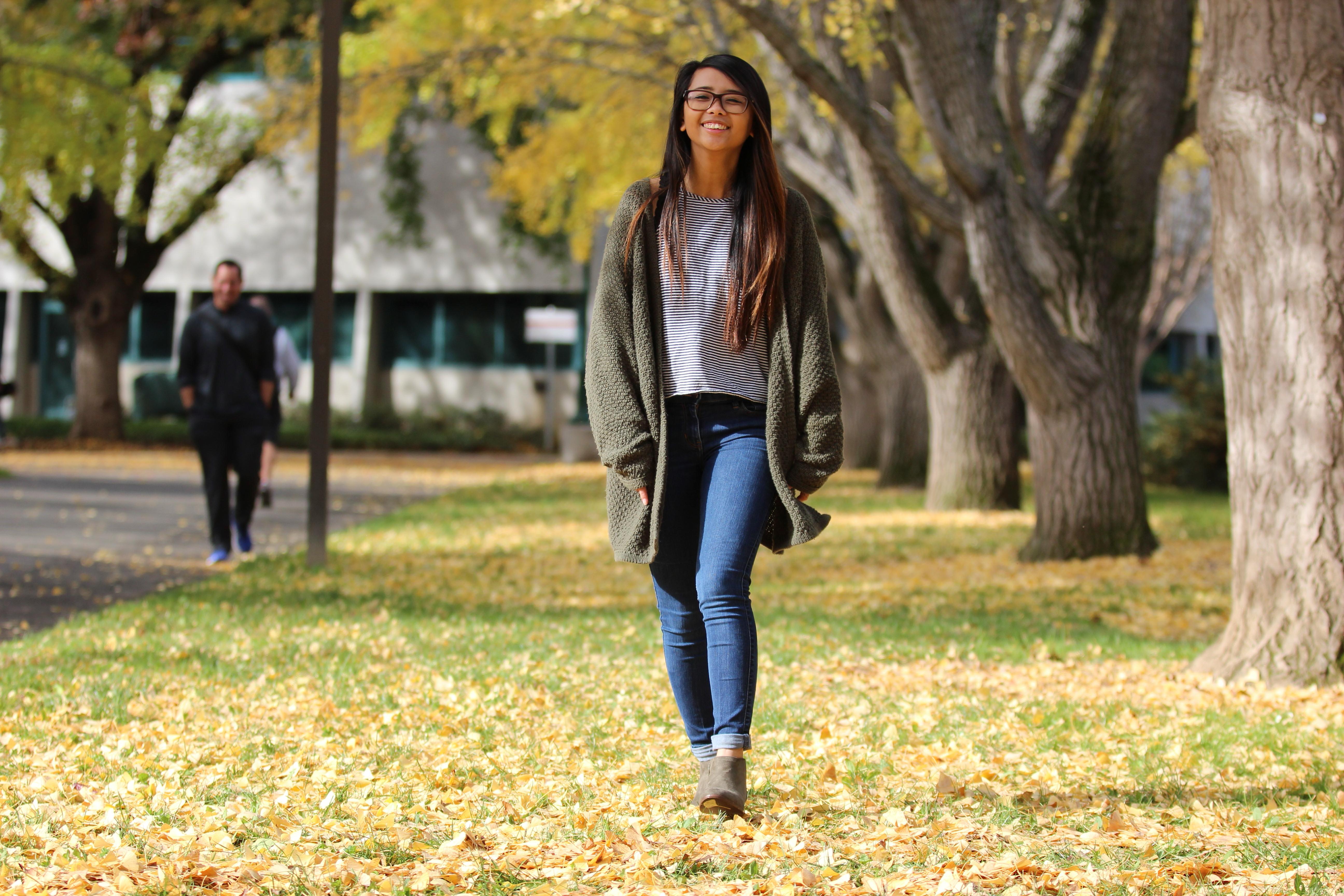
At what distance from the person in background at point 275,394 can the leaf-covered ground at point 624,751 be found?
1.69 m

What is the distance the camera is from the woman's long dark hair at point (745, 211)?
3.66m

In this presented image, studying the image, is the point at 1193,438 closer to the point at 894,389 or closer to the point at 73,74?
the point at 894,389

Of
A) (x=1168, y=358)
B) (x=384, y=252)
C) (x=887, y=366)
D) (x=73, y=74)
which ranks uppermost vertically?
(x=73, y=74)

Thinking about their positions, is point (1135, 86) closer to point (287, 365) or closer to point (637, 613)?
point (637, 613)

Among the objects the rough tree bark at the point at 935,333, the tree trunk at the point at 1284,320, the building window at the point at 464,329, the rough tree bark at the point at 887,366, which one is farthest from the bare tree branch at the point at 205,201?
the tree trunk at the point at 1284,320

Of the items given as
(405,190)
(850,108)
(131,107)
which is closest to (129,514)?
(850,108)

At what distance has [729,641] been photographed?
3.68m

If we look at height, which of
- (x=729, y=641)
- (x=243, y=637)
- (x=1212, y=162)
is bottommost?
(x=243, y=637)

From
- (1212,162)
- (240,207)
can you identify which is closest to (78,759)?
(1212,162)

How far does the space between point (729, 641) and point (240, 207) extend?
90.8ft

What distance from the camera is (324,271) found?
9.62 metres

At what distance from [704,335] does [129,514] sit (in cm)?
1102

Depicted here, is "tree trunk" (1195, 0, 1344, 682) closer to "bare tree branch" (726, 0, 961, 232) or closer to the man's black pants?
"bare tree branch" (726, 0, 961, 232)

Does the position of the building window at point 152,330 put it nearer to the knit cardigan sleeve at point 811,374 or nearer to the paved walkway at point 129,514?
the paved walkway at point 129,514
